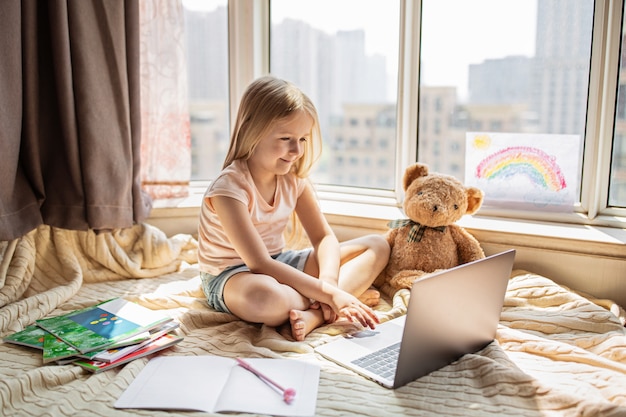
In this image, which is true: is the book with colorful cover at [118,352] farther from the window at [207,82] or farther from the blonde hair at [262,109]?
the window at [207,82]

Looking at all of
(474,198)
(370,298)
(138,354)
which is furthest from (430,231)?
(138,354)

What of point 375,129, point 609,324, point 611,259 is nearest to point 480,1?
point 375,129

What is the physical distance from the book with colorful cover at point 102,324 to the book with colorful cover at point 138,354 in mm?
39

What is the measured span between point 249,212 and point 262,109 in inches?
11.4

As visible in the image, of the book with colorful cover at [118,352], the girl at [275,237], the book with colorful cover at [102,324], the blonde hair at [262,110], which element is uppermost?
the blonde hair at [262,110]

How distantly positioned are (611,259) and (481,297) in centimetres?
62

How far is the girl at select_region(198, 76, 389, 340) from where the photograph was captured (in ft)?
4.95

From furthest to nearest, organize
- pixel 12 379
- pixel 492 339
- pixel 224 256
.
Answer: pixel 224 256 → pixel 492 339 → pixel 12 379

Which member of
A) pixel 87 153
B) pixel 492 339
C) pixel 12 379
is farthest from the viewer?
pixel 87 153

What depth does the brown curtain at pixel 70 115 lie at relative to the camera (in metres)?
1.72

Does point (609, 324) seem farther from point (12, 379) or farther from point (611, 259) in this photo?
point (12, 379)

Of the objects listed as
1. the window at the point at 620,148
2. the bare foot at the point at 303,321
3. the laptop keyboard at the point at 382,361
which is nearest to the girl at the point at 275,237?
the bare foot at the point at 303,321

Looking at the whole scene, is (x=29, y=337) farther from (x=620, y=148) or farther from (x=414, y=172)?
(x=620, y=148)

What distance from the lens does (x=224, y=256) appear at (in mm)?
1658
